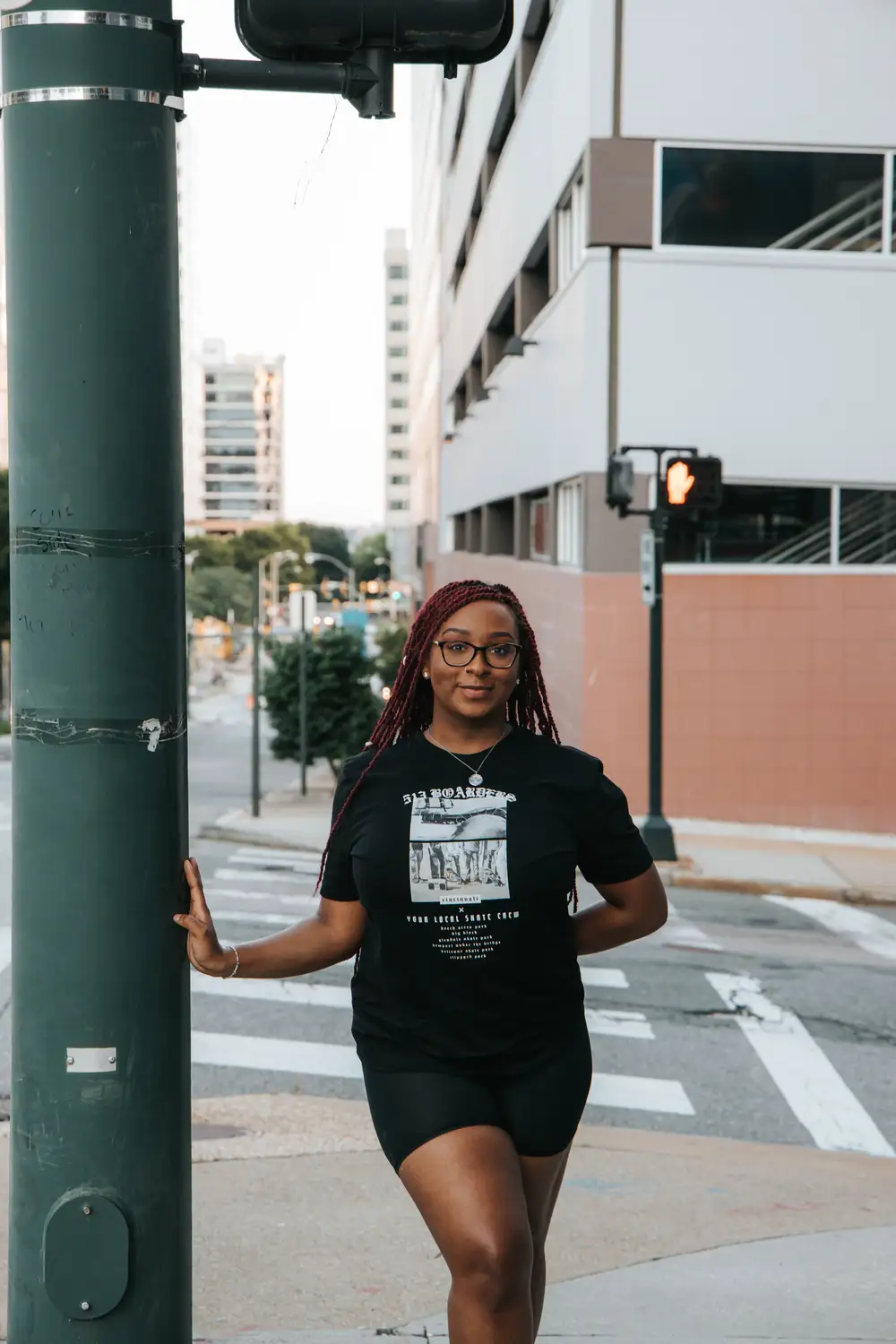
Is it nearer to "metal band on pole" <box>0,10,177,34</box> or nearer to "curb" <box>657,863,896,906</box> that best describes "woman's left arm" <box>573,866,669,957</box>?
"metal band on pole" <box>0,10,177,34</box>

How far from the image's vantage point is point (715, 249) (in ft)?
62.6

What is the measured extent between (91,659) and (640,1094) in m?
5.75

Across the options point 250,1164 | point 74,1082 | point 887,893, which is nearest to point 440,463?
point 887,893

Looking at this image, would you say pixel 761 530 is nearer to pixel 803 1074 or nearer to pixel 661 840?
pixel 661 840

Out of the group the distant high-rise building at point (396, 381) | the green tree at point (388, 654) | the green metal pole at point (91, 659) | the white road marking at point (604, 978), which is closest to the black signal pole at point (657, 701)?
the white road marking at point (604, 978)

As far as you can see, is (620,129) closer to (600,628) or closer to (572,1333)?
(600,628)

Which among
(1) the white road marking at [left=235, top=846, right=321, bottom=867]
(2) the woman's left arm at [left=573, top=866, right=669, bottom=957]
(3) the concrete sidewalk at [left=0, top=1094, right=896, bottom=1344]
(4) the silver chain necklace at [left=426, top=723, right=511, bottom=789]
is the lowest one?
(1) the white road marking at [left=235, top=846, right=321, bottom=867]

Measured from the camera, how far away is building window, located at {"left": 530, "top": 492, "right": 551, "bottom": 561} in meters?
24.0

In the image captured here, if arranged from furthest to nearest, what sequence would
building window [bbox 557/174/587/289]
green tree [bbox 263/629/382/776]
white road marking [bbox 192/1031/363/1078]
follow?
green tree [bbox 263/629/382/776], building window [bbox 557/174/587/289], white road marking [bbox 192/1031/363/1078]

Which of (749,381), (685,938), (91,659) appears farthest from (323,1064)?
(749,381)

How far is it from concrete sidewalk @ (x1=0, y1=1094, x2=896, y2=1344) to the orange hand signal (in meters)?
9.23

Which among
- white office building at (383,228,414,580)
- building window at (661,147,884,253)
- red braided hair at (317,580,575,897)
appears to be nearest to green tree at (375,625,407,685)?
building window at (661,147,884,253)

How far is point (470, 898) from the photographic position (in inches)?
126

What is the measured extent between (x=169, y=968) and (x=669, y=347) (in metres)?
17.2
